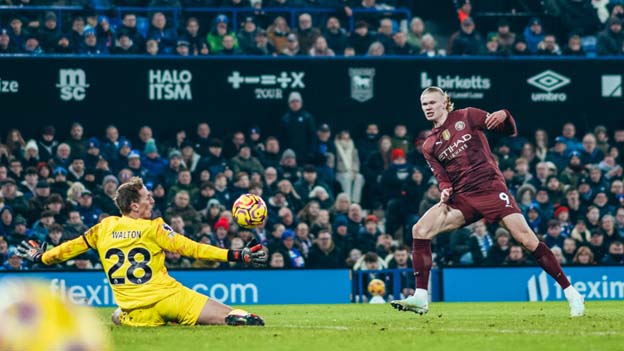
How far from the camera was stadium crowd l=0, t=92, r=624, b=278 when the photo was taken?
2008 cm

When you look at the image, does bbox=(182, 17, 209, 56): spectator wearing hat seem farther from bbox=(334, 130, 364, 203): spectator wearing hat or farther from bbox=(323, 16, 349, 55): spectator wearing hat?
bbox=(334, 130, 364, 203): spectator wearing hat

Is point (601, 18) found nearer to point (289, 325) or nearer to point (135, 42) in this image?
point (135, 42)

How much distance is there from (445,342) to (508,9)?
718 inches

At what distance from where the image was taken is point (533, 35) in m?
25.0

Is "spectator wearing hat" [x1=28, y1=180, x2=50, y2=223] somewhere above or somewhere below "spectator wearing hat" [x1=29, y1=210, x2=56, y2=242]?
above

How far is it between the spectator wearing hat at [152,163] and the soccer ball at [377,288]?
4.55 m

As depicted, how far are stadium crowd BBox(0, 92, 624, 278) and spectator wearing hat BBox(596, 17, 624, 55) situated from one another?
1.60 metres

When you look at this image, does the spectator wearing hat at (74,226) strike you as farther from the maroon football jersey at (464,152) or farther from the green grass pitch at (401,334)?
the maroon football jersey at (464,152)

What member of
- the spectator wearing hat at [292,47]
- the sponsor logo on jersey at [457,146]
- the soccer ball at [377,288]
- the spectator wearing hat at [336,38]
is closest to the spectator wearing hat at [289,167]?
the spectator wearing hat at [292,47]

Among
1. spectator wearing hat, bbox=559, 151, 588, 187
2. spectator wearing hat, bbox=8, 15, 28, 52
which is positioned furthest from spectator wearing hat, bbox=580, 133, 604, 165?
spectator wearing hat, bbox=8, 15, 28, 52

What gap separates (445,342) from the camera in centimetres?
957

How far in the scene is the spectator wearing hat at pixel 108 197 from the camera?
66.8 feet

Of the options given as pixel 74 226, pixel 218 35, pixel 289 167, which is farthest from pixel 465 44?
pixel 74 226

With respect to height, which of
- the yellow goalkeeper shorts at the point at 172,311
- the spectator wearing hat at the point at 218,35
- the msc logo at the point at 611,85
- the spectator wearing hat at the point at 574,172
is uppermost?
the spectator wearing hat at the point at 218,35
